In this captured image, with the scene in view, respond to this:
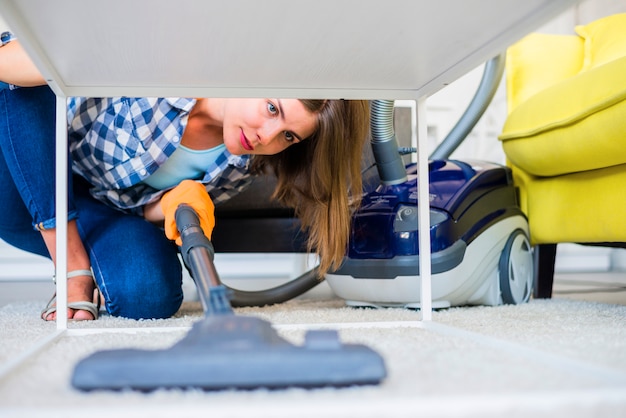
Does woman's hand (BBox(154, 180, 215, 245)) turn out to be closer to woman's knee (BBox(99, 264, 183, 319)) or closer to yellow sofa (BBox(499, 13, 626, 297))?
woman's knee (BBox(99, 264, 183, 319))

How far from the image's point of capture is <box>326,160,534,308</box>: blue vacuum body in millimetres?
1173

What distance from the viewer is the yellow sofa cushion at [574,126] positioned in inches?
40.3

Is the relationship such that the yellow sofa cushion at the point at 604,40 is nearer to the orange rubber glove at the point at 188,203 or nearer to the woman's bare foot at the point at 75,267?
the orange rubber glove at the point at 188,203

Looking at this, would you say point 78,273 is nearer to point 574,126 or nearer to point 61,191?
point 61,191

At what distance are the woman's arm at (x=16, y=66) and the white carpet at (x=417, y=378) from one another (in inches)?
15.3

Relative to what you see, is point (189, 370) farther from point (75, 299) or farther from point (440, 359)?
point (75, 299)

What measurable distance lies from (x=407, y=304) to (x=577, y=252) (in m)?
1.69

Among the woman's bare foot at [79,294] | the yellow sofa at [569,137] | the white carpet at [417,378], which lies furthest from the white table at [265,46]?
the yellow sofa at [569,137]

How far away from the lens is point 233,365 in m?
0.44

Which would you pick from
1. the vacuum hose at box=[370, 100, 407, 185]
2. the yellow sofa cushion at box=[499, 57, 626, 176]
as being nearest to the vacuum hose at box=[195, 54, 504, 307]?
the vacuum hose at box=[370, 100, 407, 185]

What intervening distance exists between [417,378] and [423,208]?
42cm

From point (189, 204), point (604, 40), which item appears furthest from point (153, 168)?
point (604, 40)

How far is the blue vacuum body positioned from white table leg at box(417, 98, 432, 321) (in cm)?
26

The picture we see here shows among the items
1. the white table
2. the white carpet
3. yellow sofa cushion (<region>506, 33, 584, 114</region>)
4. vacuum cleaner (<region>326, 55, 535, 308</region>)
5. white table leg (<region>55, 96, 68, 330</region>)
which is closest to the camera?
the white carpet
